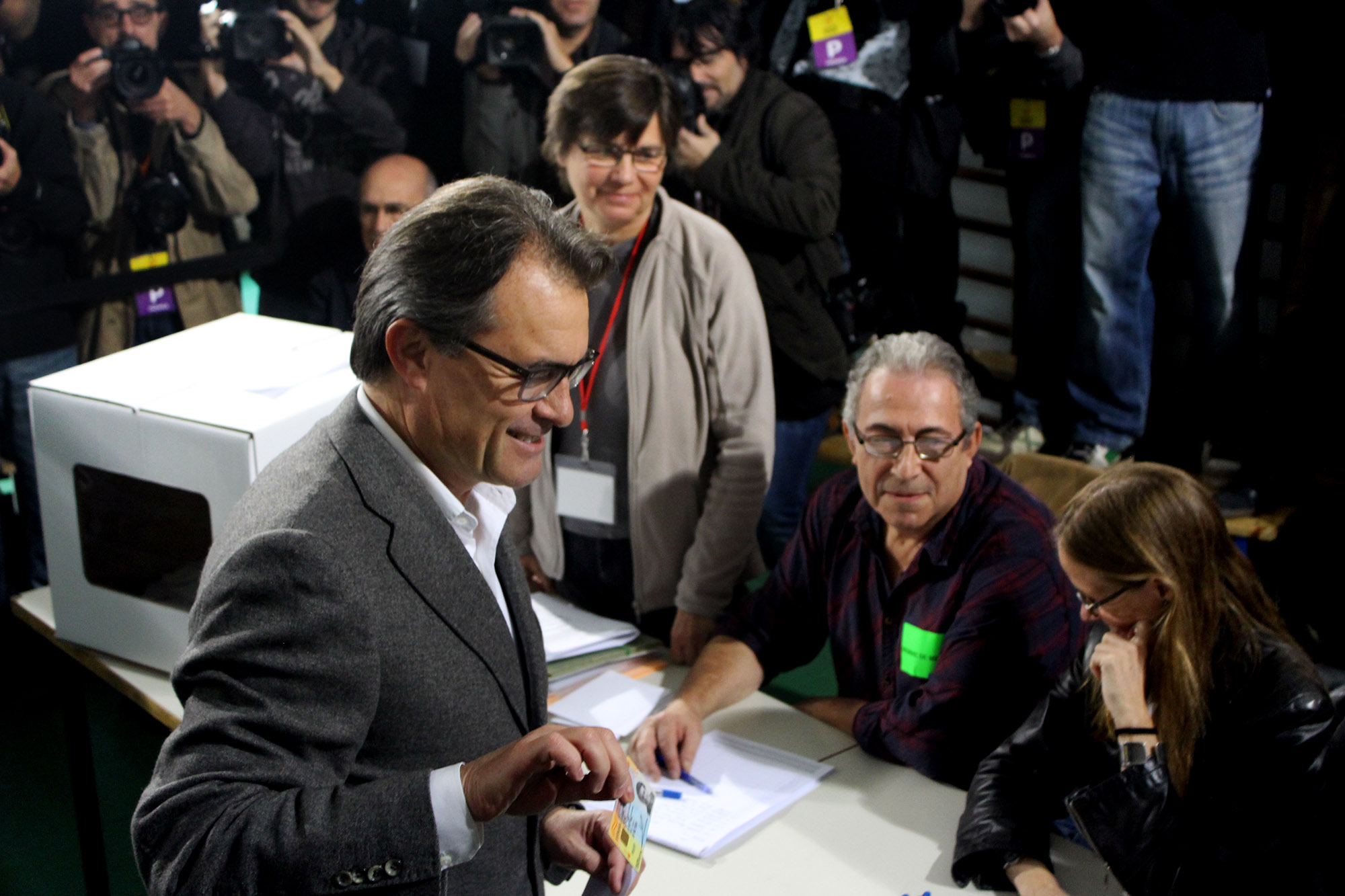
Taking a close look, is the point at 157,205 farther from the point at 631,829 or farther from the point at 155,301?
the point at 631,829

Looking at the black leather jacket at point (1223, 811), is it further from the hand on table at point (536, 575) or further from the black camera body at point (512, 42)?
the black camera body at point (512, 42)

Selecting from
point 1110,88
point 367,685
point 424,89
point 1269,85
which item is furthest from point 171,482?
point 1269,85

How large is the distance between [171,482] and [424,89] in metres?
2.45

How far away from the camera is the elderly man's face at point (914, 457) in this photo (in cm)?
209

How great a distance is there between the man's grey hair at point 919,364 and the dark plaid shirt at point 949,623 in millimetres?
129

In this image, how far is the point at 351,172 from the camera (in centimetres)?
403

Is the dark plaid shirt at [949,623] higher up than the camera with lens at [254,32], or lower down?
lower down

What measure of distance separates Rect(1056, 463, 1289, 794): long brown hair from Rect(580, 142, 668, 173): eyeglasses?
1.16 m

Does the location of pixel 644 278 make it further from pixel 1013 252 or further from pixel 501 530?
pixel 1013 252

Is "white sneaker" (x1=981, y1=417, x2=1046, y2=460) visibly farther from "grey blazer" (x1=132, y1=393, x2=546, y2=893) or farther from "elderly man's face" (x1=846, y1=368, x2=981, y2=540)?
"grey blazer" (x1=132, y1=393, x2=546, y2=893)

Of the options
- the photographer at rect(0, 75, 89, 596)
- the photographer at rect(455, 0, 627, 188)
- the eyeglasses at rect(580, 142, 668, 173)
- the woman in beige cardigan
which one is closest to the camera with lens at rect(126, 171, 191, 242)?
the photographer at rect(0, 75, 89, 596)

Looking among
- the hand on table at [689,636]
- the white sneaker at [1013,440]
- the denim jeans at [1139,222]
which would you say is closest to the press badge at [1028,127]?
the denim jeans at [1139,222]

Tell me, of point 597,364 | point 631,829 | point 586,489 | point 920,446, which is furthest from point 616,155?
point 631,829

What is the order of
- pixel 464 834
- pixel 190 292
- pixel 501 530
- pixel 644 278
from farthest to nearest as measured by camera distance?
Answer: pixel 190 292, pixel 644 278, pixel 501 530, pixel 464 834
